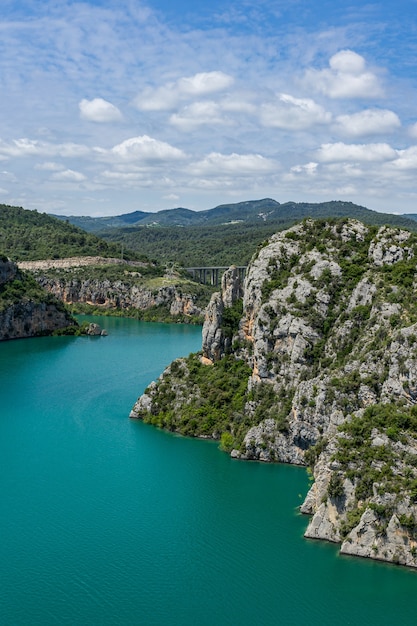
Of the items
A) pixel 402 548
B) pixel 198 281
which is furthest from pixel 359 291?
pixel 198 281

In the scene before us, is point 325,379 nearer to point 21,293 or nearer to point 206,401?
point 206,401

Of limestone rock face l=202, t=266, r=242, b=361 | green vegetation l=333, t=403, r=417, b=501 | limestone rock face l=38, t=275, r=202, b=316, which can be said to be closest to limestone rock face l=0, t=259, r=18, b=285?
limestone rock face l=38, t=275, r=202, b=316

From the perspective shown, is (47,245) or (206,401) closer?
(206,401)

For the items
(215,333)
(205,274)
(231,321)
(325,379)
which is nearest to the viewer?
(325,379)

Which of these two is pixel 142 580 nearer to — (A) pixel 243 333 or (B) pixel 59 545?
(B) pixel 59 545

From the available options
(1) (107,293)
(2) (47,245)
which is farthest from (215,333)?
(2) (47,245)
